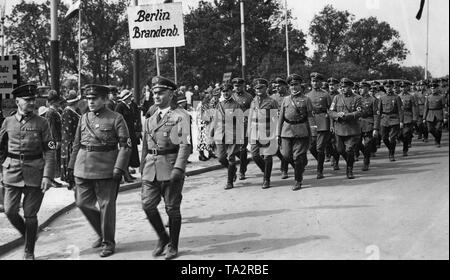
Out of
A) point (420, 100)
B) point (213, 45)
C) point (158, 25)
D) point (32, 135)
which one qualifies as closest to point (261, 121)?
point (158, 25)

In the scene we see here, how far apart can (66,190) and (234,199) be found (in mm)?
3285

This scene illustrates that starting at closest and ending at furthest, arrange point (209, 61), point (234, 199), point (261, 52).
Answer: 1. point (234, 199)
2. point (261, 52)
3. point (209, 61)

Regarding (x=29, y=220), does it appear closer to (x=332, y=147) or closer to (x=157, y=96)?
(x=157, y=96)

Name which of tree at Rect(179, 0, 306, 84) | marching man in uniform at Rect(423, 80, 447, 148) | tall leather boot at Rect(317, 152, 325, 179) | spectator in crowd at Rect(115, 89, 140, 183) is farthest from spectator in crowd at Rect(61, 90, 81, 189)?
tree at Rect(179, 0, 306, 84)

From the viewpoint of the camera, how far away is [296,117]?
9758 mm

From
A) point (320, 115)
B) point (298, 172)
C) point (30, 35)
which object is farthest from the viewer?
point (30, 35)

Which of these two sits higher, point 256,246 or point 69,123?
point 69,123

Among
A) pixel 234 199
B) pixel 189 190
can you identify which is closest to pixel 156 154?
pixel 234 199

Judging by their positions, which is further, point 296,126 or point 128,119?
point 128,119

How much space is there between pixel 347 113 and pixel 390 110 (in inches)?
114

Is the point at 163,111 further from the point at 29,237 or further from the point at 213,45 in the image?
the point at 213,45

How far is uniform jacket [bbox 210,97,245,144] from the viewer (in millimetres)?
10445

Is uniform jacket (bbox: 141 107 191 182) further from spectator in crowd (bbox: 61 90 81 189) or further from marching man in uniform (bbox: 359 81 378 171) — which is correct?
marching man in uniform (bbox: 359 81 378 171)
